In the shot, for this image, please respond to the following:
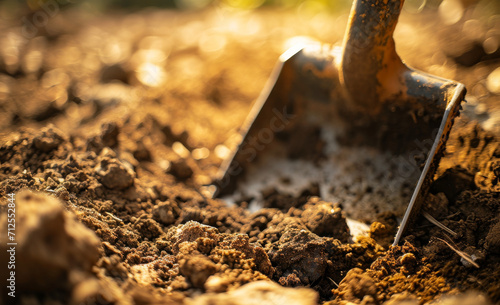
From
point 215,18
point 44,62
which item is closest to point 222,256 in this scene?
point 44,62

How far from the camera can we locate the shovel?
175 centimetres

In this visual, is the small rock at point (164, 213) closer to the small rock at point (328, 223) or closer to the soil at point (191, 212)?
the soil at point (191, 212)

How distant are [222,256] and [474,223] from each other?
103cm

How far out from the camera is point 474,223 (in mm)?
1541

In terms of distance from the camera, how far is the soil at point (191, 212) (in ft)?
3.68

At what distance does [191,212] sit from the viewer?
1.79 metres

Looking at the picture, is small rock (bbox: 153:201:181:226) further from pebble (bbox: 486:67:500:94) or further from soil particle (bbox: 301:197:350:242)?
pebble (bbox: 486:67:500:94)

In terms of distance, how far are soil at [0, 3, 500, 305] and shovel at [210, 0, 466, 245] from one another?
0.11 meters

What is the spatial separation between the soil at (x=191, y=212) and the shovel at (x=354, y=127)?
0.36 feet

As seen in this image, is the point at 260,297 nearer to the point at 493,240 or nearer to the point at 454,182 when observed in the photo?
the point at 493,240

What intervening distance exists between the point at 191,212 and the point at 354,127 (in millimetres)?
1041

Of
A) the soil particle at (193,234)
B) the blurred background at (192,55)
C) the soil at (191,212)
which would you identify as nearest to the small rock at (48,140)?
the soil at (191,212)

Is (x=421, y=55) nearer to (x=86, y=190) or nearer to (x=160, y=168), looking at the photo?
(x=160, y=168)

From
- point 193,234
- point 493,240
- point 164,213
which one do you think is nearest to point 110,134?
point 164,213
